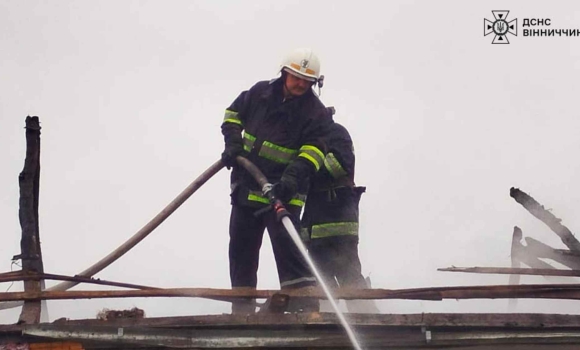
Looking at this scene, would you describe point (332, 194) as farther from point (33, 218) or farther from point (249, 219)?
point (33, 218)

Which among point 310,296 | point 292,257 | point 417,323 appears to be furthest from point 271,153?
point 417,323

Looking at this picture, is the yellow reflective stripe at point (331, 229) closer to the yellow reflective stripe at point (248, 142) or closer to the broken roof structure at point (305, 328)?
the yellow reflective stripe at point (248, 142)

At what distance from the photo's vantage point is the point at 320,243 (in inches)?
289

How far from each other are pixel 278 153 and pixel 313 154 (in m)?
0.32

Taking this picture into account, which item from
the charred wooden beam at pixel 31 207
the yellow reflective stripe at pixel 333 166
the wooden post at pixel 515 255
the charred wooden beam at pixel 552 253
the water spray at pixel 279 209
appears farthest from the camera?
the wooden post at pixel 515 255

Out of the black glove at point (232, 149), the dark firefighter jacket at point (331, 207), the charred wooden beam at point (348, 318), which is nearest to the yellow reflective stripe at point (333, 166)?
the dark firefighter jacket at point (331, 207)

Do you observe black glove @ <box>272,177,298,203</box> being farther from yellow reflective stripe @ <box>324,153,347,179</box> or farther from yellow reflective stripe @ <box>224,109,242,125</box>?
yellow reflective stripe @ <box>324,153,347,179</box>

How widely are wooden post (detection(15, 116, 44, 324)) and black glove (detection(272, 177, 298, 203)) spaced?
1669 millimetres

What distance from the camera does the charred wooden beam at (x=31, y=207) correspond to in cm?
488

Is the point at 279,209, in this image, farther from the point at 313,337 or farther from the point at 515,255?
the point at 515,255

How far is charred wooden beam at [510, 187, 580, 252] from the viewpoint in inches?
222

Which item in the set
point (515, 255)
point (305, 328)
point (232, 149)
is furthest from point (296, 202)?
point (515, 255)

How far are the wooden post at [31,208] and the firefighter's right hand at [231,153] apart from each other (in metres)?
1.68

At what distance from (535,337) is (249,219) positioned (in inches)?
101
